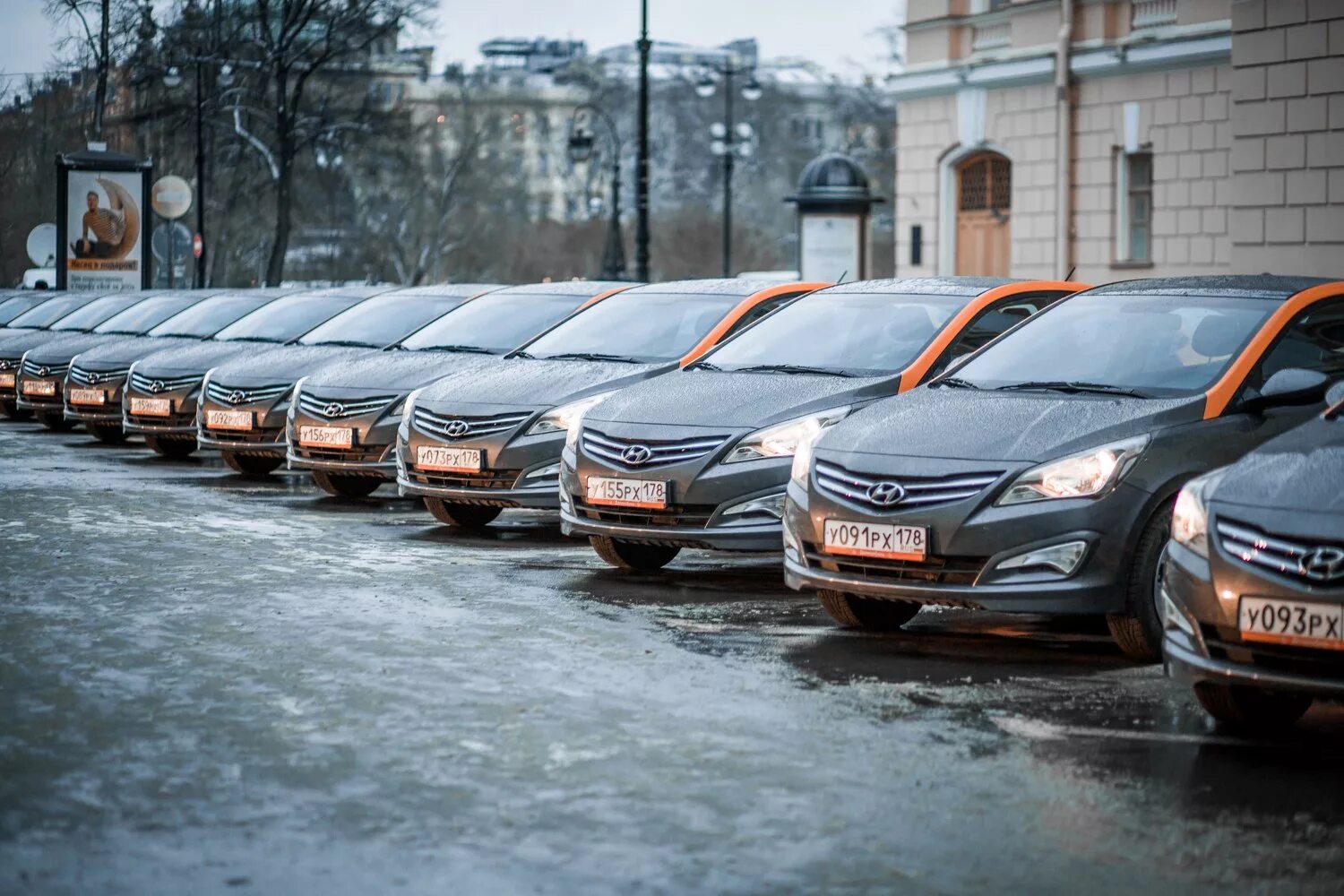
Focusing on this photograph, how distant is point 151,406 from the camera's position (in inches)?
715

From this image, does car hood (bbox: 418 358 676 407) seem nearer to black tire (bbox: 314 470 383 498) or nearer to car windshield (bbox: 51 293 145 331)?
black tire (bbox: 314 470 383 498)

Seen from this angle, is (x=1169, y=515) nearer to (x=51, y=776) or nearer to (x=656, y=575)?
(x=656, y=575)

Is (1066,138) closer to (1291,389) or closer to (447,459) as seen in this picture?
(447,459)

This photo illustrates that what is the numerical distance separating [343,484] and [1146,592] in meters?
7.92

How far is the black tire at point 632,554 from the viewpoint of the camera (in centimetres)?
1101

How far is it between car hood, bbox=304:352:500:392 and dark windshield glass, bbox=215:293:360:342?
3.89m

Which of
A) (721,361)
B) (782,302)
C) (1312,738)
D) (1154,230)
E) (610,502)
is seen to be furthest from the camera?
(1154,230)

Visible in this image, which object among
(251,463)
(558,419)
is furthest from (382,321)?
(558,419)

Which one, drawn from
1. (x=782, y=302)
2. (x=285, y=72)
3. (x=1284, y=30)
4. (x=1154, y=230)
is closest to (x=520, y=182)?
(x=285, y=72)

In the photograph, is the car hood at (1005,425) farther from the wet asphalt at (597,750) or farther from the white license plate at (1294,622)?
the white license plate at (1294,622)

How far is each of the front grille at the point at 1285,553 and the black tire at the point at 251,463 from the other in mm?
11288

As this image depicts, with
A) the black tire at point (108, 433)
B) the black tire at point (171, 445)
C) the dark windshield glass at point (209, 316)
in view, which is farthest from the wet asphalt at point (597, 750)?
the dark windshield glass at point (209, 316)

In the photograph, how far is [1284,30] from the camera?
20.1m

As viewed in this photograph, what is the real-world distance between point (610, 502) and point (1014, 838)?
16.8 ft
